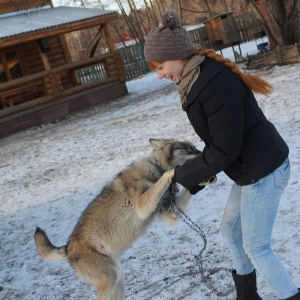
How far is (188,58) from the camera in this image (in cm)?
268

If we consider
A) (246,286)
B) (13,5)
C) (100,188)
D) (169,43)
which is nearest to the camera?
(169,43)

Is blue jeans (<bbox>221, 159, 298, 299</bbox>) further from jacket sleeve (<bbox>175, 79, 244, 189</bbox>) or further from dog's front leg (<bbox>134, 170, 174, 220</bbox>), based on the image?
dog's front leg (<bbox>134, 170, 174, 220</bbox>)

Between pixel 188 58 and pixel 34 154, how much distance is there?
9.40m

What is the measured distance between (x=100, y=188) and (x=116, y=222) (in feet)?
12.9

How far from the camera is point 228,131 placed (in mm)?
2432

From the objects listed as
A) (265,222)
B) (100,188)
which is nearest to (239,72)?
(265,222)

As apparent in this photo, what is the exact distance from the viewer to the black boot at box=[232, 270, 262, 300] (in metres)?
3.26

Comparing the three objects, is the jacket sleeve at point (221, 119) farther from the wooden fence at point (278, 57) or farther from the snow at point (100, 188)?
the wooden fence at point (278, 57)

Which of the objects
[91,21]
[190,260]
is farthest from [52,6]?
[190,260]

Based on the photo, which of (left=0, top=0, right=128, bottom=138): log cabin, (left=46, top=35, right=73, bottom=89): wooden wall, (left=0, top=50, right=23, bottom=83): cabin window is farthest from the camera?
(left=46, top=35, right=73, bottom=89): wooden wall

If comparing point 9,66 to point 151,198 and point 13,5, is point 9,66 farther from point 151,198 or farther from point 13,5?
point 151,198

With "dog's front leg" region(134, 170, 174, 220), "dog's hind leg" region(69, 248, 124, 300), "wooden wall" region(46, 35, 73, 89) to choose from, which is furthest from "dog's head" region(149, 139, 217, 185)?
"wooden wall" region(46, 35, 73, 89)

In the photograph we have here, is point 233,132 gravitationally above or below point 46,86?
below

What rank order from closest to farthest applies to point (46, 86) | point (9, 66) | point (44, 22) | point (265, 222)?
point (265, 222) → point (46, 86) → point (44, 22) → point (9, 66)
